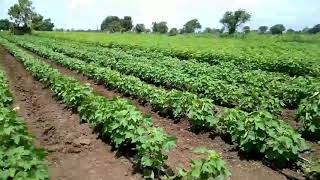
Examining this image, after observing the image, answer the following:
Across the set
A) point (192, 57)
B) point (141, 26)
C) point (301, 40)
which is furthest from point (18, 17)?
point (192, 57)

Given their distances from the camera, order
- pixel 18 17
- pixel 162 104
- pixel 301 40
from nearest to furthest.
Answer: pixel 162 104, pixel 301 40, pixel 18 17

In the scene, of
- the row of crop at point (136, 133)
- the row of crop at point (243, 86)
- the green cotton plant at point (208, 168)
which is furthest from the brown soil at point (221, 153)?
the row of crop at point (243, 86)

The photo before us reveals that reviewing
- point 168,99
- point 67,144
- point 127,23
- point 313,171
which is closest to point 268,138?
point 313,171

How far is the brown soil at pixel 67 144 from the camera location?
7316mm

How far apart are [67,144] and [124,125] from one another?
1965mm

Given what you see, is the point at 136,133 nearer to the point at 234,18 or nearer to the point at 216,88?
the point at 216,88

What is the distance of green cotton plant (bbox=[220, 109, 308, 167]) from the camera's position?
7219 mm

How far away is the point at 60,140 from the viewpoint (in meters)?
9.32

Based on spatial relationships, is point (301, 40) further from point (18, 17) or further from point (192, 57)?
point (18, 17)

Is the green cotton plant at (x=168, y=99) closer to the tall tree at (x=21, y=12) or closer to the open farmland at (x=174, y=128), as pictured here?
the open farmland at (x=174, y=128)

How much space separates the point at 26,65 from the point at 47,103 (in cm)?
961

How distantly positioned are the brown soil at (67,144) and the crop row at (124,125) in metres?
0.28

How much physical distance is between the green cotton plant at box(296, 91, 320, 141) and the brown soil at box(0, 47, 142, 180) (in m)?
3.83

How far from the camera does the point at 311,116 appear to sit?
348 inches
